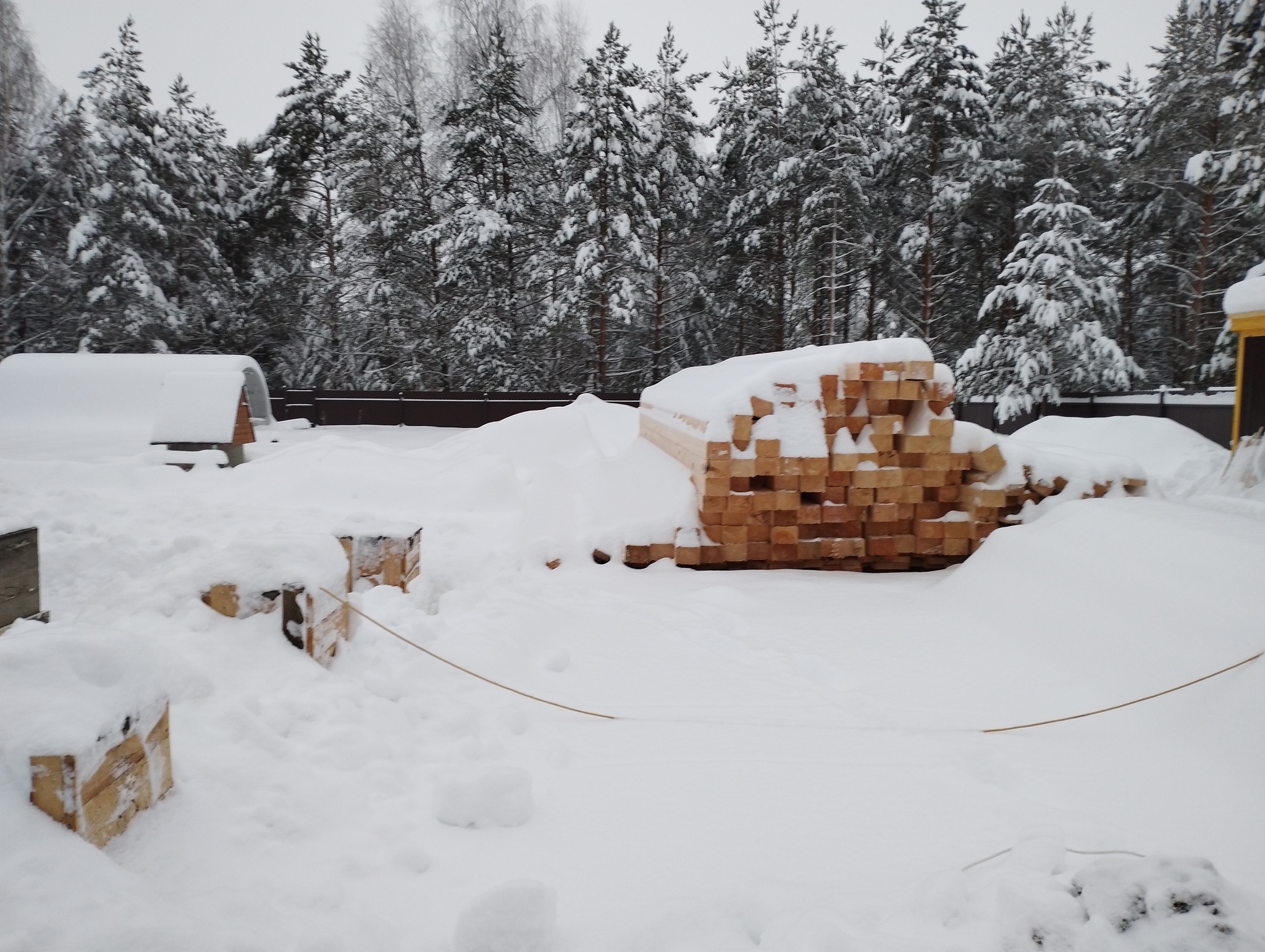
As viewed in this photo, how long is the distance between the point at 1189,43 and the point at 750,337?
43.5ft

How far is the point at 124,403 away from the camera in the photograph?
12.7 metres

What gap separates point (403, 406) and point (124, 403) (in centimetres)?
646

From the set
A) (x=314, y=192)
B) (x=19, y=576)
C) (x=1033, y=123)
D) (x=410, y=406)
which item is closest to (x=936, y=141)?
(x=1033, y=123)

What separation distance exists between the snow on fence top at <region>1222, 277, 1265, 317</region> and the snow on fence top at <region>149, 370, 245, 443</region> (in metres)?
10.6

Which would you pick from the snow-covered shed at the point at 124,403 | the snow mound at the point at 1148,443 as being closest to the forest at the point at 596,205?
the snow mound at the point at 1148,443

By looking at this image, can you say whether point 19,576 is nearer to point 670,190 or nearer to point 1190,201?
point 670,190

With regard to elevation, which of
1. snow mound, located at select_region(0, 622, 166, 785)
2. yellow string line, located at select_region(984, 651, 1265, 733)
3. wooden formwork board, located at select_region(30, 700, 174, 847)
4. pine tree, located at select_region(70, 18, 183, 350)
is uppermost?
pine tree, located at select_region(70, 18, 183, 350)

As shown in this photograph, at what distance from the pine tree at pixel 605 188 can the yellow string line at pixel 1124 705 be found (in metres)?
15.9

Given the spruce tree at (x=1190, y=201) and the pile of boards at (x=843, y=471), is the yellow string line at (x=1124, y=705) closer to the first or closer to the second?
the pile of boards at (x=843, y=471)

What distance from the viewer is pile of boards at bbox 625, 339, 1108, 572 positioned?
Answer: 4938mm

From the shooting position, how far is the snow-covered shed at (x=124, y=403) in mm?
8664

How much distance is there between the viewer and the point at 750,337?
74.4 feet

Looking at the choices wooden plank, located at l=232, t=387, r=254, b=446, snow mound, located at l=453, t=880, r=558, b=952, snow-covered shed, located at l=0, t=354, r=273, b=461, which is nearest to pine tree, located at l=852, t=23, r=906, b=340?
wooden plank, located at l=232, t=387, r=254, b=446

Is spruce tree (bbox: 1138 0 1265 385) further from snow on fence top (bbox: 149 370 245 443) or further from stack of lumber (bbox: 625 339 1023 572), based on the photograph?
snow on fence top (bbox: 149 370 245 443)
